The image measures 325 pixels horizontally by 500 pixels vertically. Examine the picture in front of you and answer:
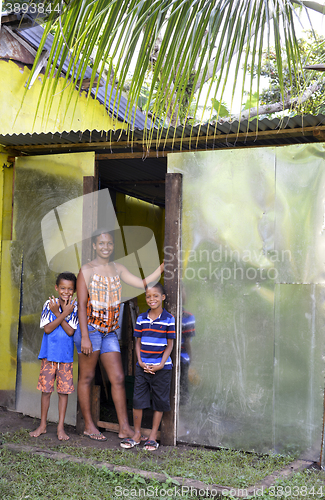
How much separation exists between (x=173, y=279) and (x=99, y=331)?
91cm

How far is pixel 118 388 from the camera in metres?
4.57

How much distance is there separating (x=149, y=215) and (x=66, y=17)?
7.08m

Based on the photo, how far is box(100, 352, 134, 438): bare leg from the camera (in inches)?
180

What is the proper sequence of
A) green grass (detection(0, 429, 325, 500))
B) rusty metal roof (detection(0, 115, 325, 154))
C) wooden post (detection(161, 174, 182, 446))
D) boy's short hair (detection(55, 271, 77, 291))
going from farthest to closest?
1. boy's short hair (detection(55, 271, 77, 291))
2. wooden post (detection(161, 174, 182, 446))
3. rusty metal roof (detection(0, 115, 325, 154))
4. green grass (detection(0, 429, 325, 500))

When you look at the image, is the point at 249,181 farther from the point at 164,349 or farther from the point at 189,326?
the point at 164,349

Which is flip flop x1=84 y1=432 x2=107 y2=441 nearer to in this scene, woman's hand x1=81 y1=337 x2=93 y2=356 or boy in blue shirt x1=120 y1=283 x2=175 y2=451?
boy in blue shirt x1=120 y1=283 x2=175 y2=451

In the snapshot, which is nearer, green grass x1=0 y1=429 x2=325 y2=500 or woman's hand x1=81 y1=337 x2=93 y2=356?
green grass x1=0 y1=429 x2=325 y2=500

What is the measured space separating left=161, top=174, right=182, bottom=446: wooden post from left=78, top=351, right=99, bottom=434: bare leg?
755 mm

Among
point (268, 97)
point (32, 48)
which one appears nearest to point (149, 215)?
point (32, 48)

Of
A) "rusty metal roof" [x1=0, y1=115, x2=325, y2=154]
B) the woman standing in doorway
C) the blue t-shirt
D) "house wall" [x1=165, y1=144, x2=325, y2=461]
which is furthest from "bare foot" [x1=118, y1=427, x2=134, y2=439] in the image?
"rusty metal roof" [x1=0, y1=115, x2=325, y2=154]

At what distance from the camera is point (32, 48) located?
6969 millimetres

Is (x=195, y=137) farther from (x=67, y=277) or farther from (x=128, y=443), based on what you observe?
(x=128, y=443)

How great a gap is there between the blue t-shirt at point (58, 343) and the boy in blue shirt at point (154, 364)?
2.37 ft

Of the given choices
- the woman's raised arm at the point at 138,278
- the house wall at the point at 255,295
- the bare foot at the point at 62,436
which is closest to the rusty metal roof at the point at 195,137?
the house wall at the point at 255,295
